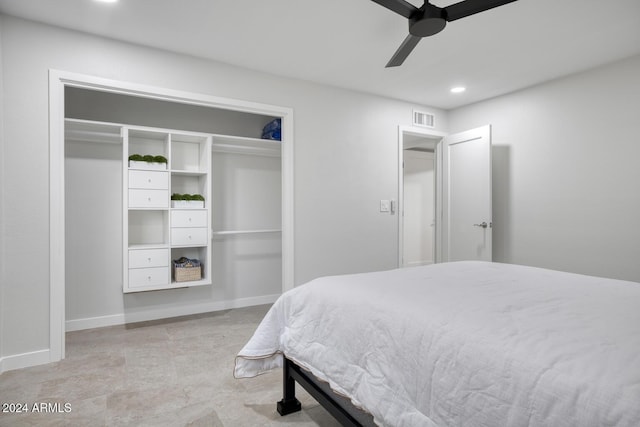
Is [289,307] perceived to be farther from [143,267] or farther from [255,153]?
[255,153]

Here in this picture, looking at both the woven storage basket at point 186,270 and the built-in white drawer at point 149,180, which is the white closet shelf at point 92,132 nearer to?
the built-in white drawer at point 149,180

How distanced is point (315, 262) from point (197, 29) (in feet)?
7.61

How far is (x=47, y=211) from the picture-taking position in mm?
2629

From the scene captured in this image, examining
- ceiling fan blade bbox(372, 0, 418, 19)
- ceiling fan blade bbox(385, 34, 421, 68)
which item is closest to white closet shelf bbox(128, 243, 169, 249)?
ceiling fan blade bbox(385, 34, 421, 68)

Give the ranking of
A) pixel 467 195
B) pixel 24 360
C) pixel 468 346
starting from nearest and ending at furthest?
pixel 468 346 < pixel 24 360 < pixel 467 195

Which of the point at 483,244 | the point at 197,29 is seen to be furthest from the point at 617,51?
the point at 197,29

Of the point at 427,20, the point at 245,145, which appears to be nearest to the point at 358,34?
the point at 427,20

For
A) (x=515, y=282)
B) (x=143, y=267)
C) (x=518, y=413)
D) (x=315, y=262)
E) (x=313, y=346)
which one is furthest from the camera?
(x=315, y=262)

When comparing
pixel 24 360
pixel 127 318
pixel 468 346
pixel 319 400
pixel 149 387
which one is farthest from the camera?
pixel 127 318

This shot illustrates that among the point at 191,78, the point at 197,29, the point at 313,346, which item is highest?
the point at 197,29

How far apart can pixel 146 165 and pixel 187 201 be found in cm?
50

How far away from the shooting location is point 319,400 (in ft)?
5.45

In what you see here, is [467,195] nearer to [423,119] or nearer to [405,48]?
[423,119]

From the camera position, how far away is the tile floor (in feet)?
6.29
